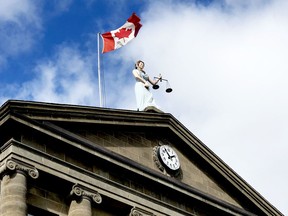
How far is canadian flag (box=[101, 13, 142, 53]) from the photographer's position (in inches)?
1503

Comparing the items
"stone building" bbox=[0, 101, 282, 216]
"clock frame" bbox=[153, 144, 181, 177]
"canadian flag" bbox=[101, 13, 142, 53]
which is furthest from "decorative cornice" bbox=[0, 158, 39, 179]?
"canadian flag" bbox=[101, 13, 142, 53]

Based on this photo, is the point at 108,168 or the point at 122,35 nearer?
the point at 108,168

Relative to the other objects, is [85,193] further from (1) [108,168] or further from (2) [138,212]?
(2) [138,212]

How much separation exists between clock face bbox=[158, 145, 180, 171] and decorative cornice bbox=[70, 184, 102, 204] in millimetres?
5277

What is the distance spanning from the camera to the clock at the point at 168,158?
3438cm

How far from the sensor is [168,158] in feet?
115

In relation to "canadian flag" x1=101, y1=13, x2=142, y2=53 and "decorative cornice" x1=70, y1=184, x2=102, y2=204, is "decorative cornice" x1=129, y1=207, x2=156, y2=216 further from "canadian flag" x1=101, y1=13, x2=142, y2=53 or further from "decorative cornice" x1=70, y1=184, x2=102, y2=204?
"canadian flag" x1=101, y1=13, x2=142, y2=53

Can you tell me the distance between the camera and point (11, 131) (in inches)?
1119

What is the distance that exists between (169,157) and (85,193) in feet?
21.8

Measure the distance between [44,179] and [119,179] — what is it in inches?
156

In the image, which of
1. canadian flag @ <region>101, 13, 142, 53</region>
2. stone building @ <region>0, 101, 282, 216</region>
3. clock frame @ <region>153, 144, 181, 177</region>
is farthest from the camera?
canadian flag @ <region>101, 13, 142, 53</region>

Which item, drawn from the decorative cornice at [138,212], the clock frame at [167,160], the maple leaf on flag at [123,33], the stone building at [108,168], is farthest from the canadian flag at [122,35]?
the decorative cornice at [138,212]

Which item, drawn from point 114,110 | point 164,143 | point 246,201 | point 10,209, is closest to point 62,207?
point 10,209

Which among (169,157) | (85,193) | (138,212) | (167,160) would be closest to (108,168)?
(85,193)
